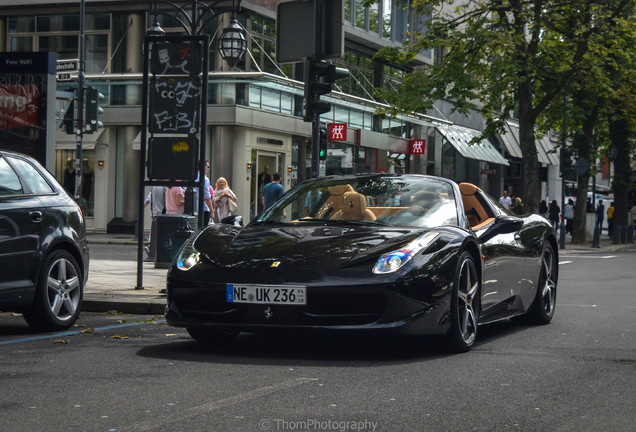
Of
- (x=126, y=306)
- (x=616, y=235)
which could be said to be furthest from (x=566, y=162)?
(x=126, y=306)

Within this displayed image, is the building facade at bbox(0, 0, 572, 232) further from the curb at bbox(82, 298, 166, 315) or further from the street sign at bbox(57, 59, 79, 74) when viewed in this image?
the curb at bbox(82, 298, 166, 315)

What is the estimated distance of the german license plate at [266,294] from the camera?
7.43m

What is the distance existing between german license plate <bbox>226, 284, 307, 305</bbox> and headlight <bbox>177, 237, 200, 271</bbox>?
1.39 ft

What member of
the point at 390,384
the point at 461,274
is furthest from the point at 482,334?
the point at 390,384

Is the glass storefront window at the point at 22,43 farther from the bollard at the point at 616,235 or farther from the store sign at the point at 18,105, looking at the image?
the store sign at the point at 18,105

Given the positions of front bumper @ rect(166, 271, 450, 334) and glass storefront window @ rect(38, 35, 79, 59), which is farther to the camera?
glass storefront window @ rect(38, 35, 79, 59)

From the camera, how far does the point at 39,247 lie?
9.14 metres

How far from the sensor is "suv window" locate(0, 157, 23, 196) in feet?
29.8

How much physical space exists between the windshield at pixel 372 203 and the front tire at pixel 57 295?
181cm

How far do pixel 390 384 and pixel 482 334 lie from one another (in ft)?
10.5

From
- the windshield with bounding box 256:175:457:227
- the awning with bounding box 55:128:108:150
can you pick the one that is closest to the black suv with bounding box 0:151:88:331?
the windshield with bounding box 256:175:457:227

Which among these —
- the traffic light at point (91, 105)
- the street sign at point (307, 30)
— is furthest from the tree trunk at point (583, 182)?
the street sign at point (307, 30)

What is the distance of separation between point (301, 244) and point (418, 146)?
41002mm

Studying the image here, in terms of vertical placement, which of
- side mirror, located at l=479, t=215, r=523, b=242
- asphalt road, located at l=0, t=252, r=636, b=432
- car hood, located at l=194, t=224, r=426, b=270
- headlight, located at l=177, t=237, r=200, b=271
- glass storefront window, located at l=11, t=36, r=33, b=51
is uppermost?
glass storefront window, located at l=11, t=36, r=33, b=51
